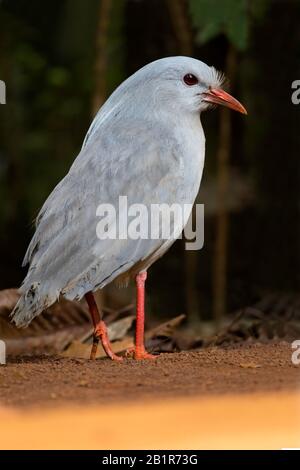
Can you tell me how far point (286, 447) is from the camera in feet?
6.86

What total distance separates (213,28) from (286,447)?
13.6 ft

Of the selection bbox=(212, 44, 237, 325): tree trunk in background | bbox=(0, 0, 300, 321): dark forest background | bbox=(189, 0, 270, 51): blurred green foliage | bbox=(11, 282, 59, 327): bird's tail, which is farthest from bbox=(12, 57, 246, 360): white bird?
bbox=(0, 0, 300, 321): dark forest background

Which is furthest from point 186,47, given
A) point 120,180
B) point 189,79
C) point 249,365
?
point 249,365

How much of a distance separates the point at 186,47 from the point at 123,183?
10.8 feet

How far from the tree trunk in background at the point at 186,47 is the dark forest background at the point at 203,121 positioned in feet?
0.05

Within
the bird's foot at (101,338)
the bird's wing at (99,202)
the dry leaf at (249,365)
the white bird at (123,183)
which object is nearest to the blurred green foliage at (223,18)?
the white bird at (123,183)

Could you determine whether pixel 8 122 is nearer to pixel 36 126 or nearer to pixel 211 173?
pixel 36 126

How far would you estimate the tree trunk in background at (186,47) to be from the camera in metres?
6.76

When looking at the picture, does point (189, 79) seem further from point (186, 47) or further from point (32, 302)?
point (186, 47)

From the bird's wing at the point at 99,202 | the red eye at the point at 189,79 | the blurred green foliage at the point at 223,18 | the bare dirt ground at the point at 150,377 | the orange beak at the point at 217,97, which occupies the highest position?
the blurred green foliage at the point at 223,18

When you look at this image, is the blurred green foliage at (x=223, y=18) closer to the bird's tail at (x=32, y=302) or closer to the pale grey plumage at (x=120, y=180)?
the pale grey plumage at (x=120, y=180)

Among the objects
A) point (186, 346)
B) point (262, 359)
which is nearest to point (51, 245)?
point (262, 359)

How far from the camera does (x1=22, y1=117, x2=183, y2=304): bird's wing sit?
3557 millimetres

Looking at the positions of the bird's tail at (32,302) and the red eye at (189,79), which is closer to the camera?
the bird's tail at (32,302)
